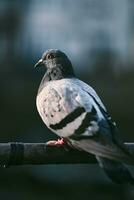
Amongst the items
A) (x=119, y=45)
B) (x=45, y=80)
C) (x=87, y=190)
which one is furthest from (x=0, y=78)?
(x=45, y=80)

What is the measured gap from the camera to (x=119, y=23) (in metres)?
17.0

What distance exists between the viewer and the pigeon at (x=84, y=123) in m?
3.94

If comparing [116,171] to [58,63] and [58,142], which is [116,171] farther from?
[58,63]

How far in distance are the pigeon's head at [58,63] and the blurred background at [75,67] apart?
283 inches

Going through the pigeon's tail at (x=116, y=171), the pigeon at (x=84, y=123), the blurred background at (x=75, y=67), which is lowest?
the blurred background at (x=75, y=67)

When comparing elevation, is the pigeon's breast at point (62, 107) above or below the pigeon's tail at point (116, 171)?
above

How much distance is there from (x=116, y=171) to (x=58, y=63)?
1.39 metres

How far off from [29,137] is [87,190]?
2.66 metres

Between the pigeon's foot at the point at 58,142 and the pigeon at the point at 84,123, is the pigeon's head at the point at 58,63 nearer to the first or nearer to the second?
the pigeon at the point at 84,123

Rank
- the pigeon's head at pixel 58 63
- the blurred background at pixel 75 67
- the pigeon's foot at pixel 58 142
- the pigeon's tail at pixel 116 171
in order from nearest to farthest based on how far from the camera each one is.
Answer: the pigeon's tail at pixel 116 171 < the pigeon's foot at pixel 58 142 < the pigeon's head at pixel 58 63 < the blurred background at pixel 75 67

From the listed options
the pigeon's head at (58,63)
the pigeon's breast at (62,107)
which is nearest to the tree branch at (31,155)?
the pigeon's breast at (62,107)

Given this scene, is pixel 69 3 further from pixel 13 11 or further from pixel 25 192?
pixel 25 192

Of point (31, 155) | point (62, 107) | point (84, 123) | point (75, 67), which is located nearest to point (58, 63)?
point (62, 107)

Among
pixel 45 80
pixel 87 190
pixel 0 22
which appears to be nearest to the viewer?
pixel 45 80
